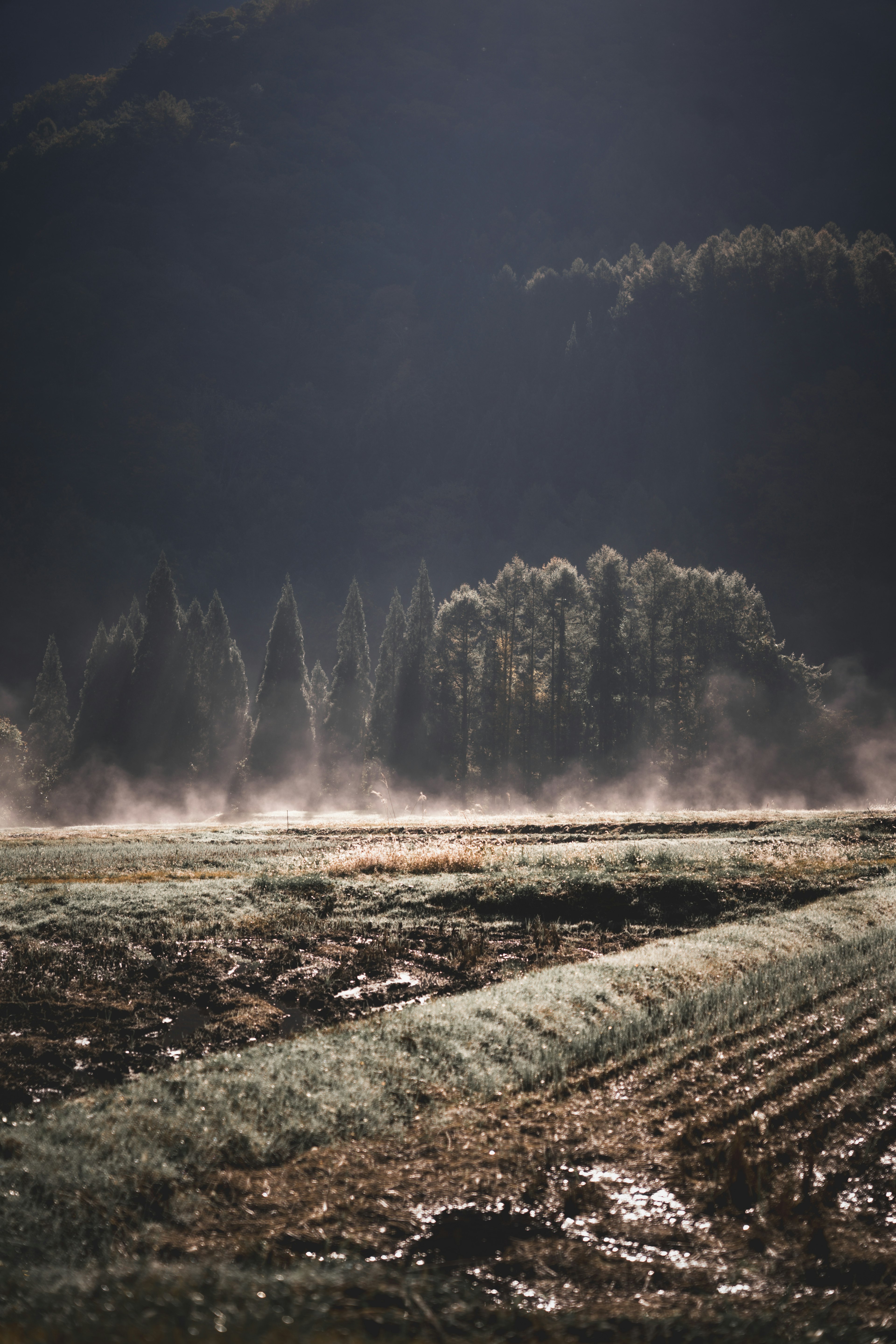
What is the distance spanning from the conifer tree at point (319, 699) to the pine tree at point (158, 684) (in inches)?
498

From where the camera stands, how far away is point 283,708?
233 ft

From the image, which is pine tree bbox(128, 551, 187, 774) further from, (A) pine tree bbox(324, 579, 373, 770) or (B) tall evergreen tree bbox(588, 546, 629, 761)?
(B) tall evergreen tree bbox(588, 546, 629, 761)

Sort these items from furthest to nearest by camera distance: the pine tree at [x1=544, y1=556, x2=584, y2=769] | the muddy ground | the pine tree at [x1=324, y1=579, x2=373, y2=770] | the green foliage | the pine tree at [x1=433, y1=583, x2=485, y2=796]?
1. the pine tree at [x1=324, y1=579, x2=373, y2=770]
2. the green foliage
3. the pine tree at [x1=433, y1=583, x2=485, y2=796]
4. the pine tree at [x1=544, y1=556, x2=584, y2=769]
5. the muddy ground

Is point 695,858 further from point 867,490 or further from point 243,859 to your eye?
point 867,490

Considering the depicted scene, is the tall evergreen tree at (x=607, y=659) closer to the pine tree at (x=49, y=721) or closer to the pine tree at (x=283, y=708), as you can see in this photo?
the pine tree at (x=283, y=708)

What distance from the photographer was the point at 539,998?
9281 millimetres

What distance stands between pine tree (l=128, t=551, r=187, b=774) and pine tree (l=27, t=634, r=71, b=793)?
10.3m

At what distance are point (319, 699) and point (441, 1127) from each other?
95.4m

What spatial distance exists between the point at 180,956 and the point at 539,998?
18.4ft

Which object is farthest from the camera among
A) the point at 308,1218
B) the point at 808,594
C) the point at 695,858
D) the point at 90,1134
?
the point at 808,594

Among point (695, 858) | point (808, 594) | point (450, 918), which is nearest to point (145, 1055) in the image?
point (450, 918)

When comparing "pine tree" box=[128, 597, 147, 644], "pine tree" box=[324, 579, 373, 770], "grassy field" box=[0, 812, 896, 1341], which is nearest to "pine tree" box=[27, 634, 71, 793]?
"pine tree" box=[128, 597, 147, 644]

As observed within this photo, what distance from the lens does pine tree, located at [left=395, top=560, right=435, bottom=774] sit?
2655 inches

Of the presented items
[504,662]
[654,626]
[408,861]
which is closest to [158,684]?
[504,662]
